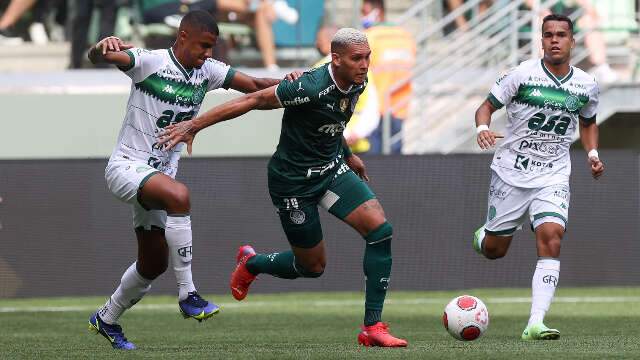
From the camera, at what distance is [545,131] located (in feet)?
35.0

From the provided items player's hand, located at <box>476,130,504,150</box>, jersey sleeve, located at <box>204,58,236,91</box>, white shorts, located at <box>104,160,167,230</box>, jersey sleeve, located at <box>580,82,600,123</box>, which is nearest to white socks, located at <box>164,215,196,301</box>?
white shorts, located at <box>104,160,167,230</box>

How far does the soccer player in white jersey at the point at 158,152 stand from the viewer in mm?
9117

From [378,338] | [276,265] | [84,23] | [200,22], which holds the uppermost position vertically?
[84,23]

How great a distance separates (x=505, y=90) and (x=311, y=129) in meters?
1.90

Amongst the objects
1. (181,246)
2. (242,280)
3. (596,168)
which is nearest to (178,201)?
(181,246)

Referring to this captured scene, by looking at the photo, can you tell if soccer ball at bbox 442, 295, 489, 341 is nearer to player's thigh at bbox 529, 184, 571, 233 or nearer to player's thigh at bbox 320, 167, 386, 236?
player's thigh at bbox 320, 167, 386, 236

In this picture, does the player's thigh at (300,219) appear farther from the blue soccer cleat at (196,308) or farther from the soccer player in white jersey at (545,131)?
the soccer player in white jersey at (545,131)

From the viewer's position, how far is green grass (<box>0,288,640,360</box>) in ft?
29.3

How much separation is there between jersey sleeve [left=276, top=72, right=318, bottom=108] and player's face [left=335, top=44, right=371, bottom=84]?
229 mm

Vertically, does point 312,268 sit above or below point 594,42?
below

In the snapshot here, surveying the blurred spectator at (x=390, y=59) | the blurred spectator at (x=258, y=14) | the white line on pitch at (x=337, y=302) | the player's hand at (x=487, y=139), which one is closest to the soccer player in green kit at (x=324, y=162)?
the player's hand at (x=487, y=139)

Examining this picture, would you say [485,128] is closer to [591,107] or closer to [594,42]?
[591,107]

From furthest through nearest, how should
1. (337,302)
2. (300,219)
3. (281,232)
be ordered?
1. (281,232)
2. (337,302)
3. (300,219)

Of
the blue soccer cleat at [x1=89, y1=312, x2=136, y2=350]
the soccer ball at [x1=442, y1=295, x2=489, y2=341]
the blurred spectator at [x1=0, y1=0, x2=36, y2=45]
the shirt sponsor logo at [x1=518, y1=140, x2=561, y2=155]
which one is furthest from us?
the blurred spectator at [x1=0, y1=0, x2=36, y2=45]
